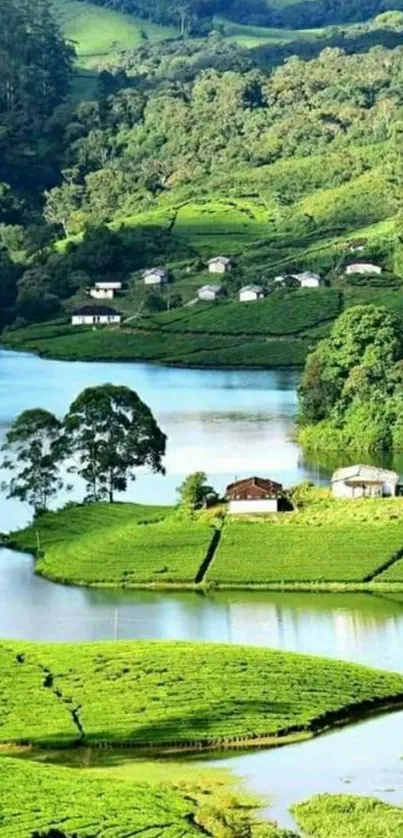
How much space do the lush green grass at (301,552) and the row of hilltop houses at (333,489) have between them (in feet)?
4.03

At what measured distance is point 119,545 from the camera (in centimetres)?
5434

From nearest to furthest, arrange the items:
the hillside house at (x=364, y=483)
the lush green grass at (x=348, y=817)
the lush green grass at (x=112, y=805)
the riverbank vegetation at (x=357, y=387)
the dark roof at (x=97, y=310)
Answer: the lush green grass at (x=348, y=817)
the lush green grass at (x=112, y=805)
the hillside house at (x=364, y=483)
the riverbank vegetation at (x=357, y=387)
the dark roof at (x=97, y=310)

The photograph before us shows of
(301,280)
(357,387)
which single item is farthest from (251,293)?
(357,387)

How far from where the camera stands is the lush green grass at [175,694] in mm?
38156

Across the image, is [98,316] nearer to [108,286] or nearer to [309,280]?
[108,286]

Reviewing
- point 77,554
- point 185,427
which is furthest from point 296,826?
point 185,427

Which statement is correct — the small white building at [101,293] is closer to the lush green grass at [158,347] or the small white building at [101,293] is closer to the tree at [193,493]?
the lush green grass at [158,347]

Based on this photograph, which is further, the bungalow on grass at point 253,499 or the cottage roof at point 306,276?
the cottage roof at point 306,276

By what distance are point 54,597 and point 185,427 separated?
86.8ft

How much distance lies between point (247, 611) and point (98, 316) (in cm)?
6669

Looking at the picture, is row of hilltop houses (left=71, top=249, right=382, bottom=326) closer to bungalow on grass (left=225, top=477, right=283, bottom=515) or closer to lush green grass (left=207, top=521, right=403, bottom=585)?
bungalow on grass (left=225, top=477, right=283, bottom=515)

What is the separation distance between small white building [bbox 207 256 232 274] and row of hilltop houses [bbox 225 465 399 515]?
5816cm

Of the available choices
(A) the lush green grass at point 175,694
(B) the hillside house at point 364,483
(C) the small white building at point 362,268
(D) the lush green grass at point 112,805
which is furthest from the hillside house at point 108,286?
(D) the lush green grass at point 112,805

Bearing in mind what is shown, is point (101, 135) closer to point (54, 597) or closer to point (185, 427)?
point (185, 427)
